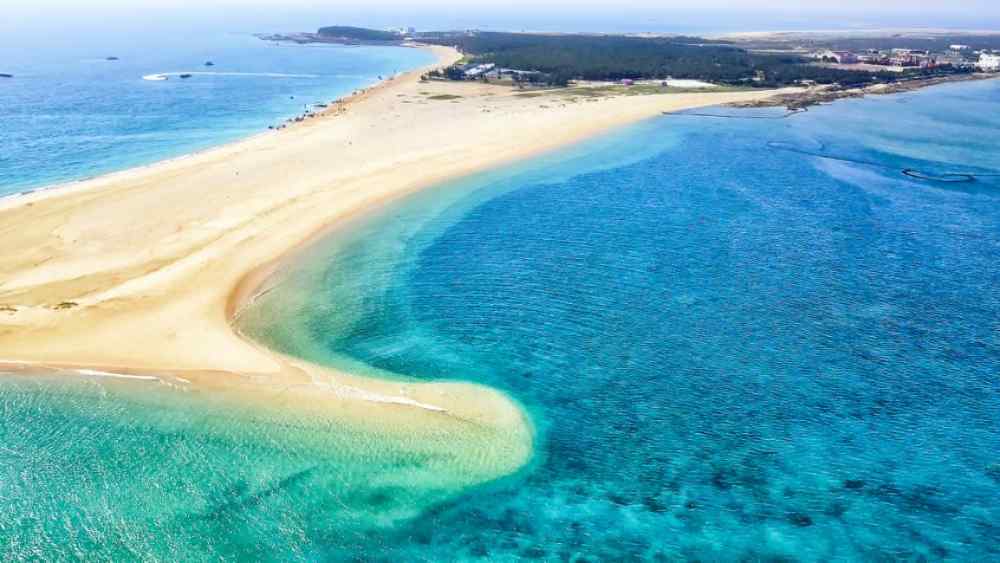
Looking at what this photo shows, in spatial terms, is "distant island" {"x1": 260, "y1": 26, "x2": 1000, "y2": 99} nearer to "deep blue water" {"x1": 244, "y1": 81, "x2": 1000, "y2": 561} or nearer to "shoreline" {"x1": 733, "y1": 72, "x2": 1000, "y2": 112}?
"shoreline" {"x1": 733, "y1": 72, "x2": 1000, "y2": 112}

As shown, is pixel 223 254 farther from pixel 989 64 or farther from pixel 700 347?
pixel 989 64

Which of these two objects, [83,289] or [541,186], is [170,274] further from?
[541,186]

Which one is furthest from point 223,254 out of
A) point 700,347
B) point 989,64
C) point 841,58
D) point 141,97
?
point 989,64

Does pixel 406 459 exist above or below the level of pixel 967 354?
below

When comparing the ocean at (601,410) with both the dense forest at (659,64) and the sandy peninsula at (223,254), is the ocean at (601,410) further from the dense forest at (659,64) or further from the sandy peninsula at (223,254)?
the dense forest at (659,64)

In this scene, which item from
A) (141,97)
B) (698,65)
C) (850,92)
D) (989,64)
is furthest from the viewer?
(989,64)

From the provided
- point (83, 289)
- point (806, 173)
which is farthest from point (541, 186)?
point (83, 289)

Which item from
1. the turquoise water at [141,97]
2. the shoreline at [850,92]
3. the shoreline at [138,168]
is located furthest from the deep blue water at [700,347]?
the shoreline at [850,92]
